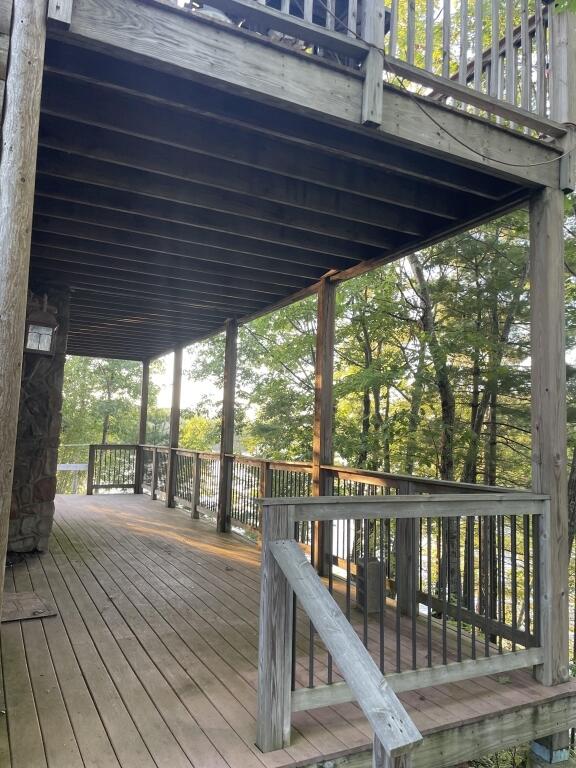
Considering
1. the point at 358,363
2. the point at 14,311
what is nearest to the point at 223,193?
the point at 14,311

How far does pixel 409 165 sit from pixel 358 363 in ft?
25.2

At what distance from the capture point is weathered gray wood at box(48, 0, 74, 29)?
189cm

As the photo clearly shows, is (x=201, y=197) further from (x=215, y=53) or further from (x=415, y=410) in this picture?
(x=415, y=410)

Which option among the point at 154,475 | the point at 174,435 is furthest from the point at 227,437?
the point at 154,475

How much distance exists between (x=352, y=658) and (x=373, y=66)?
2543mm

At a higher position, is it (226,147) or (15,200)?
(226,147)

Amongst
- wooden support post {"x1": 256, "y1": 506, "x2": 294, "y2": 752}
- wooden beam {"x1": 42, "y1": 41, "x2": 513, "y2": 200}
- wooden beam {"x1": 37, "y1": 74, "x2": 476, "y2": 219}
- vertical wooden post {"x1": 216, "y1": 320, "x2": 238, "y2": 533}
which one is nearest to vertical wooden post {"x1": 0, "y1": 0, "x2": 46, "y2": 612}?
wooden beam {"x1": 42, "y1": 41, "x2": 513, "y2": 200}

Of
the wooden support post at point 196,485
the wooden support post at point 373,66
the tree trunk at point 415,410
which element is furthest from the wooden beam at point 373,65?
the wooden support post at point 196,485

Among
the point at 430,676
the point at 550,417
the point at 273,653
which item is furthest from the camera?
the point at 550,417

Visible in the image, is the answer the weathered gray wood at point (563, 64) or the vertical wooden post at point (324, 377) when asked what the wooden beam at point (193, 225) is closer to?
the vertical wooden post at point (324, 377)

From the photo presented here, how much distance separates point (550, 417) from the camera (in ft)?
9.53

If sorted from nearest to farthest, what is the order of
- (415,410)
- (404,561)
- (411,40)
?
(411,40)
(404,561)
(415,410)

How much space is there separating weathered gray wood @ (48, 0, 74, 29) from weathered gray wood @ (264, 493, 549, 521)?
6.47 ft

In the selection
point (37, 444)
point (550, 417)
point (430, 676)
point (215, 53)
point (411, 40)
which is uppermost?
point (411, 40)
